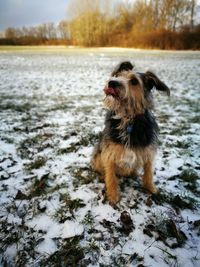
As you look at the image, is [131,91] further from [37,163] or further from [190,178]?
[37,163]

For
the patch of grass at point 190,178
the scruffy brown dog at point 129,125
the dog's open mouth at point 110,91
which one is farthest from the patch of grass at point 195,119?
the dog's open mouth at point 110,91

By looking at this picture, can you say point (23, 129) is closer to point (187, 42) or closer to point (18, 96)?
point (18, 96)

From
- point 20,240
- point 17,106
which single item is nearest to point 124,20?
point 17,106

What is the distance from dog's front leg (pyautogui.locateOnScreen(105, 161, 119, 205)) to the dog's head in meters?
0.78

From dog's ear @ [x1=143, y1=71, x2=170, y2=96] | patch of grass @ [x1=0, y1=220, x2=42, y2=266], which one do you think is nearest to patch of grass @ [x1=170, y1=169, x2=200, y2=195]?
dog's ear @ [x1=143, y1=71, x2=170, y2=96]

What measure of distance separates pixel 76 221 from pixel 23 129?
3.26m

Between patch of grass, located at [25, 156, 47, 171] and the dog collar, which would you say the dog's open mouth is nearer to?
the dog collar

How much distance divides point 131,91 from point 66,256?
6.46 ft

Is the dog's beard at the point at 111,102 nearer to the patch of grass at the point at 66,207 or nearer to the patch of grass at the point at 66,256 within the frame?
the patch of grass at the point at 66,207

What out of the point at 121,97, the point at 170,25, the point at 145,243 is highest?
the point at 170,25

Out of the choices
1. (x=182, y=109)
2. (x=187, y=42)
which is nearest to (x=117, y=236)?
A: (x=182, y=109)

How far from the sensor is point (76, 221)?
277 centimetres

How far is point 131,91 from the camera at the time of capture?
105 inches

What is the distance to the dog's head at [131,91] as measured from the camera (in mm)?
2633
